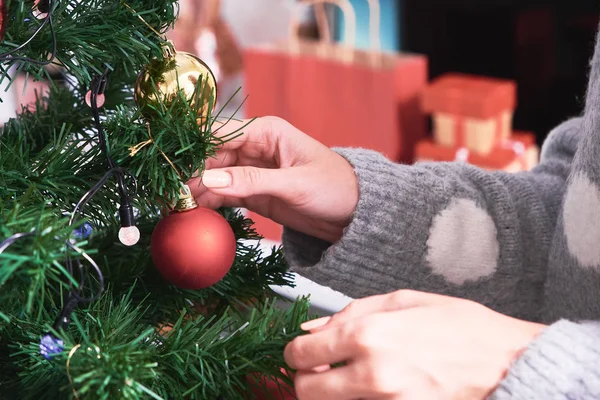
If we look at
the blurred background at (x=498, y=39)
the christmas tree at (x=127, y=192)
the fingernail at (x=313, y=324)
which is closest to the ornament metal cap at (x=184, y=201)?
the christmas tree at (x=127, y=192)

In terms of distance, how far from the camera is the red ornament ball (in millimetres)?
428

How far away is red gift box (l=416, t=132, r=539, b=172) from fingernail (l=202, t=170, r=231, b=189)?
1.08m

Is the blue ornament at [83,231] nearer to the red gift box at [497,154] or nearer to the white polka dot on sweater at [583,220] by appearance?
the white polka dot on sweater at [583,220]

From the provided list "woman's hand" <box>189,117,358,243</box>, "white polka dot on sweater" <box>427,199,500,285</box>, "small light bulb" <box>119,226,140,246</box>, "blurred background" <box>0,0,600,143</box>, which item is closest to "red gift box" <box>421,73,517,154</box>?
"blurred background" <box>0,0,600,143</box>

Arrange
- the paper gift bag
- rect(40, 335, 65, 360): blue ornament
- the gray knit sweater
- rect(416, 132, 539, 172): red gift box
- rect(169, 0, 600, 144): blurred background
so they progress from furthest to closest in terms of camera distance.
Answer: rect(169, 0, 600, 144): blurred background < the paper gift bag < rect(416, 132, 539, 172): red gift box < the gray knit sweater < rect(40, 335, 65, 360): blue ornament

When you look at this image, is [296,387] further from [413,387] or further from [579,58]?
[579,58]

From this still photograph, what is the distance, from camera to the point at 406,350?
393mm

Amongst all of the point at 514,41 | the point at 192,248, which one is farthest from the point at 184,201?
the point at 514,41

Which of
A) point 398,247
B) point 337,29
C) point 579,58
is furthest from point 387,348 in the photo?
point 337,29

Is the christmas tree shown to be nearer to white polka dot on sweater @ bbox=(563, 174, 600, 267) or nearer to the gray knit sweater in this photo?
the gray knit sweater

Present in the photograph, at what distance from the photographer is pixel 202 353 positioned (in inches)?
15.9

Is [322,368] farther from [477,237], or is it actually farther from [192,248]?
[477,237]

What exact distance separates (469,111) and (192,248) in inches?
48.2

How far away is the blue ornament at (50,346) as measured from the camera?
37cm
